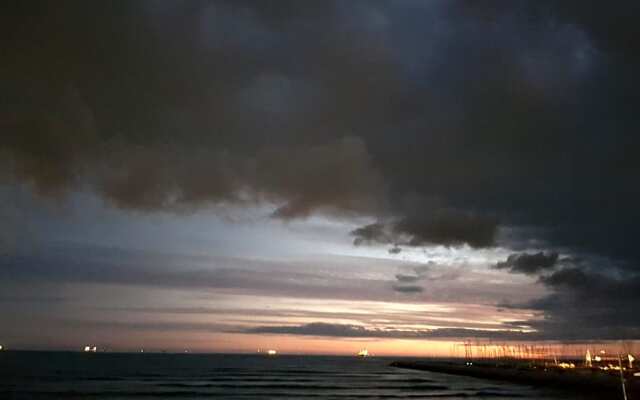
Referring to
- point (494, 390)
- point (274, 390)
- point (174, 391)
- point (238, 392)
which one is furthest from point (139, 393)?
point (494, 390)

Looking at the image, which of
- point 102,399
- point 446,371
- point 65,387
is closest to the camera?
point 102,399

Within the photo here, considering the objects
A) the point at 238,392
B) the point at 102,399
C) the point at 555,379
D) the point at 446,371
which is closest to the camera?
the point at 102,399

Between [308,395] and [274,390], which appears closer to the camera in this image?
[308,395]

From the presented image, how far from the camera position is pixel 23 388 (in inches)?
2371

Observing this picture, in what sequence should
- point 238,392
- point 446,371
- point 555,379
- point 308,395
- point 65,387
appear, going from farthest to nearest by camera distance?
1. point 446,371
2. point 555,379
3. point 65,387
4. point 238,392
5. point 308,395

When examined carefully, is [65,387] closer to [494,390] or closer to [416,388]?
[416,388]

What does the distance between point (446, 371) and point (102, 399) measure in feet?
248

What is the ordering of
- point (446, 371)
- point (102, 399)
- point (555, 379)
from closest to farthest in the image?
point (102, 399) → point (555, 379) → point (446, 371)

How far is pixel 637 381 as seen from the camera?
58594 millimetres

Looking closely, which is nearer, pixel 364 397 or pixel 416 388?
pixel 364 397

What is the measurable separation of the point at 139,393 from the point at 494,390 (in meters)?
40.1

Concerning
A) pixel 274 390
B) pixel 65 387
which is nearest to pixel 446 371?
pixel 274 390

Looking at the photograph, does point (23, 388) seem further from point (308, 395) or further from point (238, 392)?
point (308, 395)

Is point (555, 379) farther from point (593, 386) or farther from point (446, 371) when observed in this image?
point (446, 371)
